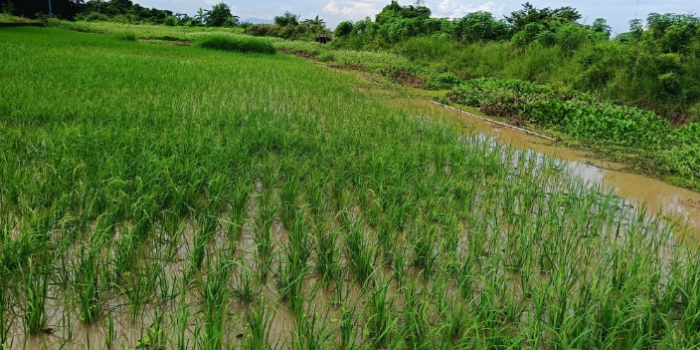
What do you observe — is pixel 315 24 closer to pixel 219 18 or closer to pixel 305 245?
pixel 219 18

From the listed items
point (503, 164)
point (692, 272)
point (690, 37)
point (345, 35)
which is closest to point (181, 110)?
point (503, 164)

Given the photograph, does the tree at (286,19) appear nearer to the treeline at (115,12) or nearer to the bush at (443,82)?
the treeline at (115,12)

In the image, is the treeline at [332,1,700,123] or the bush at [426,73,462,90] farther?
the bush at [426,73,462,90]

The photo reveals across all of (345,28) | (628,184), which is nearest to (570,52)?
(628,184)

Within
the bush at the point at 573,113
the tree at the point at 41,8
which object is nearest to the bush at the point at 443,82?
the bush at the point at 573,113

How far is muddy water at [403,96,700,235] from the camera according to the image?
165 inches

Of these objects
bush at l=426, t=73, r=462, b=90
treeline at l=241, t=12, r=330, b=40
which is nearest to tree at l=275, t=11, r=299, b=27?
treeline at l=241, t=12, r=330, b=40

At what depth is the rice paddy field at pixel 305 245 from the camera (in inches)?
80.7

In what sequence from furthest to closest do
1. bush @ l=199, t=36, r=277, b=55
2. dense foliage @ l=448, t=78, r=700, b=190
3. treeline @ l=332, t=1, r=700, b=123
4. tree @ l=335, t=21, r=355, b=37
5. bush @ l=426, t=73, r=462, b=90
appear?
tree @ l=335, t=21, r=355, b=37 < bush @ l=199, t=36, r=277, b=55 < bush @ l=426, t=73, r=462, b=90 < treeline @ l=332, t=1, r=700, b=123 < dense foliage @ l=448, t=78, r=700, b=190

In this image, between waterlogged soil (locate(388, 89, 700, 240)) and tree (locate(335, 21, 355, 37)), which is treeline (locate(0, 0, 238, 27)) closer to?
tree (locate(335, 21, 355, 37))

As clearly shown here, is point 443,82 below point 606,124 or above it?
above

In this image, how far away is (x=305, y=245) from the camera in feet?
8.80

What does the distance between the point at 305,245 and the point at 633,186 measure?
392cm

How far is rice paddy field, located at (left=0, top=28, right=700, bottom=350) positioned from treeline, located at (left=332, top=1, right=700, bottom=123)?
4286 millimetres
